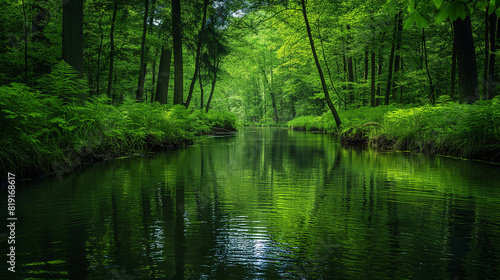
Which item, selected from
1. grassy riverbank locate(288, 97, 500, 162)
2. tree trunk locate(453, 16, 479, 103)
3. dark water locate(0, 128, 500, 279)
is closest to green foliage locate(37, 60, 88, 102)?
dark water locate(0, 128, 500, 279)

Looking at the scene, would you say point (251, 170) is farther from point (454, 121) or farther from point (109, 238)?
point (454, 121)

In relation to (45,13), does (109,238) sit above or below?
below

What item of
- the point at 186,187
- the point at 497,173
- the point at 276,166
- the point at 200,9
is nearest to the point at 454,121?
the point at 497,173

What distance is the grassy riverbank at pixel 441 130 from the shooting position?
7.08 m

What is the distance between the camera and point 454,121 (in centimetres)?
799

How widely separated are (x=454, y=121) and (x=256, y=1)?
30.5ft

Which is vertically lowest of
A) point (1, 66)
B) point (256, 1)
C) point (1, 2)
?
point (1, 66)

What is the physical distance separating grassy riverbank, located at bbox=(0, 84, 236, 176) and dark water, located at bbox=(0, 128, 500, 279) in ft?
1.79

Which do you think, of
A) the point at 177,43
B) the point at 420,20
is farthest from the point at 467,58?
the point at 177,43

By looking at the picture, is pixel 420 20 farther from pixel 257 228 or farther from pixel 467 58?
pixel 467 58

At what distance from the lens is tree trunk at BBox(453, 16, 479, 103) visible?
9.23 meters

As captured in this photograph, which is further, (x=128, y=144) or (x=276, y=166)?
(x=128, y=144)

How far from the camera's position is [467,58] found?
9.27m

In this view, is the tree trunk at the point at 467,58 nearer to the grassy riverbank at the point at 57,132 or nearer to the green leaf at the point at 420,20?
the green leaf at the point at 420,20
